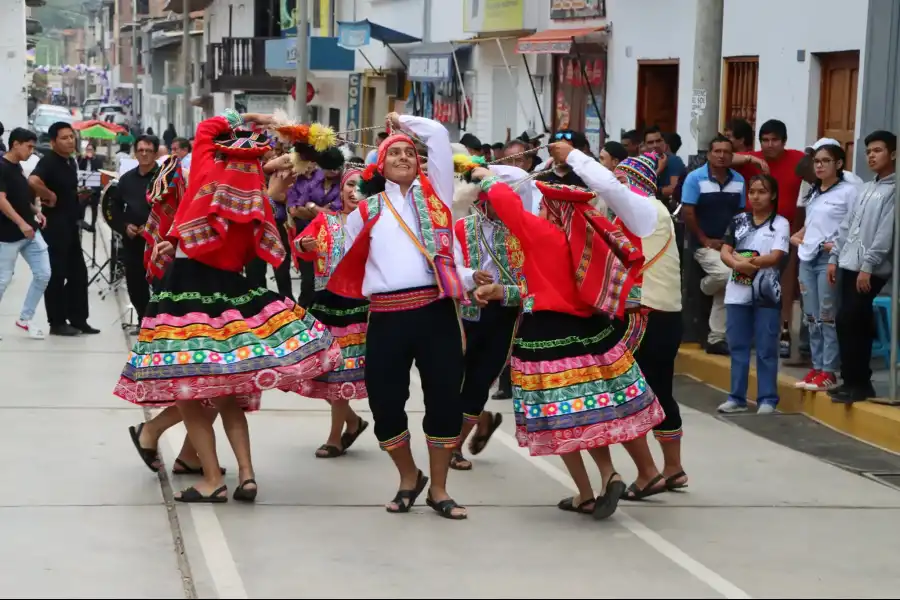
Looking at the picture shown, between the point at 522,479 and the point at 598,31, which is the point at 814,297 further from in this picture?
the point at 598,31

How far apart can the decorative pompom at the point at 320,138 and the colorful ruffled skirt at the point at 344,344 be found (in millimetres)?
1339

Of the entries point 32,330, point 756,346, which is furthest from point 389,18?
point 756,346

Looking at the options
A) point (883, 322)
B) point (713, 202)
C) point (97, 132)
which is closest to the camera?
point (883, 322)

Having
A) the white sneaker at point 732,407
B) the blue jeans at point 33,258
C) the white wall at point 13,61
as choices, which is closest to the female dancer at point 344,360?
the white sneaker at point 732,407

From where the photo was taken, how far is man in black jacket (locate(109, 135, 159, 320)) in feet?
43.9

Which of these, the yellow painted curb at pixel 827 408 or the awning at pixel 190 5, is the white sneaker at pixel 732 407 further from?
the awning at pixel 190 5

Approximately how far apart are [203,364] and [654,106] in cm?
1292

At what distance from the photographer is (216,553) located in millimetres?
6727

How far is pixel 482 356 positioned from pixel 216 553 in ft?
8.14

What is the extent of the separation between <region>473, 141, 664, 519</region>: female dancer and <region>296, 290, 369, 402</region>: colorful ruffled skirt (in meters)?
1.60

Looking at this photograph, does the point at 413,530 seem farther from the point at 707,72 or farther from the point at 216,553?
the point at 707,72

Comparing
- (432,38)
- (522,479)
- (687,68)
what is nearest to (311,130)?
(522,479)

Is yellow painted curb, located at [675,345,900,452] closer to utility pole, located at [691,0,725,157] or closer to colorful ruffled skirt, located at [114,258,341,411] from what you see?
utility pole, located at [691,0,725,157]

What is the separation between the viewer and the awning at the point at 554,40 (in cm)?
2056
